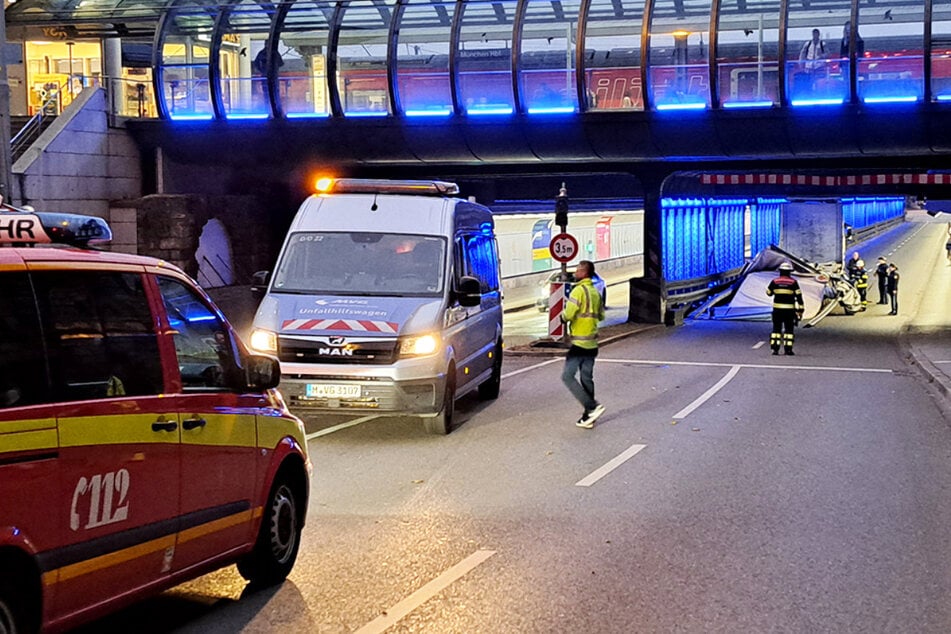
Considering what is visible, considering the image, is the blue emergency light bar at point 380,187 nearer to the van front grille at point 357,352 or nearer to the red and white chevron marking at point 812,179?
the van front grille at point 357,352

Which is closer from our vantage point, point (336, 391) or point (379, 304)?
point (336, 391)

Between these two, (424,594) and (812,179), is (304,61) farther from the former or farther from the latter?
(424,594)

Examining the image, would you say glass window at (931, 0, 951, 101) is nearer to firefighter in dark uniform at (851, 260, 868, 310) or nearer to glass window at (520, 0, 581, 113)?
glass window at (520, 0, 581, 113)

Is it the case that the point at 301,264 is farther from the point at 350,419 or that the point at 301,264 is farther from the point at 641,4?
the point at 641,4

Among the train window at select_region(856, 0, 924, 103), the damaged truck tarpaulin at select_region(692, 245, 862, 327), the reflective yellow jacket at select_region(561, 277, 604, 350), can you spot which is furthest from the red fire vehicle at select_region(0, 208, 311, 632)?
the damaged truck tarpaulin at select_region(692, 245, 862, 327)

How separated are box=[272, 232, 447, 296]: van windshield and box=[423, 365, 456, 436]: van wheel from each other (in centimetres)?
92

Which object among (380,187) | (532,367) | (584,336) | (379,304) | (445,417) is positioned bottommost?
(532,367)

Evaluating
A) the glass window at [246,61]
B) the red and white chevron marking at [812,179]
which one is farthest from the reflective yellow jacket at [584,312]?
the red and white chevron marking at [812,179]

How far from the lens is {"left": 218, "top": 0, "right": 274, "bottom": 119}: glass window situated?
30.8 m

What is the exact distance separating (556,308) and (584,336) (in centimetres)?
1089

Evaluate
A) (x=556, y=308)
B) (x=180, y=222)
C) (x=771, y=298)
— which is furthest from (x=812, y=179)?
(x=180, y=222)

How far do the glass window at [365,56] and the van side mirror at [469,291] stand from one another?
1587 cm

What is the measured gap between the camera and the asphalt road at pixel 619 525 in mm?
7293

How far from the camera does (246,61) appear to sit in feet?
104
